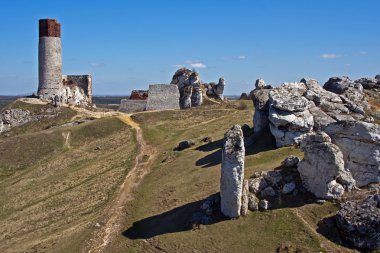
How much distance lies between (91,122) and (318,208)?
44.6m

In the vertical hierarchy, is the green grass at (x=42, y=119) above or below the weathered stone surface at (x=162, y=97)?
below

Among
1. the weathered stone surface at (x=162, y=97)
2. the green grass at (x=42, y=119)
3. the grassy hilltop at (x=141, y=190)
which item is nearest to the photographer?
the grassy hilltop at (x=141, y=190)

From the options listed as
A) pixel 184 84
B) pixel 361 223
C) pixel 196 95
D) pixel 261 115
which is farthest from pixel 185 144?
pixel 184 84

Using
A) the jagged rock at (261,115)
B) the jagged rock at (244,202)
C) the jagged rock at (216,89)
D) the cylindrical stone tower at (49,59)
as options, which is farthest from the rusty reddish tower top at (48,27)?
the jagged rock at (244,202)

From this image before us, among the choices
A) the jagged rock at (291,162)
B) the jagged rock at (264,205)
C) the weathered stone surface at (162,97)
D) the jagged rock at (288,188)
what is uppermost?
the weathered stone surface at (162,97)

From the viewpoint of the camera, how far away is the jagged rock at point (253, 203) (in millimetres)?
31219

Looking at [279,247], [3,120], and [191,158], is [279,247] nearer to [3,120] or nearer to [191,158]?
[191,158]

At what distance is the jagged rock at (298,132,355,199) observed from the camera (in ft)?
101

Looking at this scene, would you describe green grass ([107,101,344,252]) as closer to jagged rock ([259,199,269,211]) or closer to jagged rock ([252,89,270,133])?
jagged rock ([259,199,269,211])

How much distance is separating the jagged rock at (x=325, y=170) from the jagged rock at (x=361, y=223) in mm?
2612

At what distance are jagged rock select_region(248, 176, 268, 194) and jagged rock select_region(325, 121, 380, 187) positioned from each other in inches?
243

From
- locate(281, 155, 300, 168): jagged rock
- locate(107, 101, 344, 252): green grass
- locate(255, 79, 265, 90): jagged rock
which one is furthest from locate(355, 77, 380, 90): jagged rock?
locate(281, 155, 300, 168): jagged rock

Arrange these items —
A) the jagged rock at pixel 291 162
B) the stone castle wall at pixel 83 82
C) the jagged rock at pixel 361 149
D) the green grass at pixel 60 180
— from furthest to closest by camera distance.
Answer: the stone castle wall at pixel 83 82 < the green grass at pixel 60 180 < the jagged rock at pixel 291 162 < the jagged rock at pixel 361 149

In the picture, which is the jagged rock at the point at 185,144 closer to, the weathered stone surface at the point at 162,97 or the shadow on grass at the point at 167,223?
the shadow on grass at the point at 167,223
